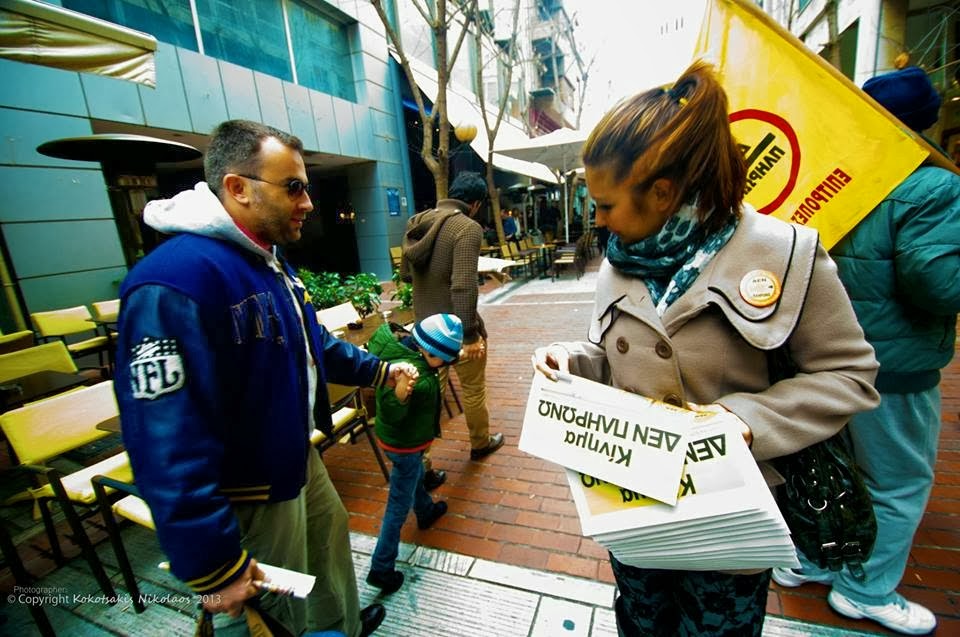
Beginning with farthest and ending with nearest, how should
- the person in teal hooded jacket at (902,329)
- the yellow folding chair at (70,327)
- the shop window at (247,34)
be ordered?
the shop window at (247,34), the yellow folding chair at (70,327), the person in teal hooded jacket at (902,329)

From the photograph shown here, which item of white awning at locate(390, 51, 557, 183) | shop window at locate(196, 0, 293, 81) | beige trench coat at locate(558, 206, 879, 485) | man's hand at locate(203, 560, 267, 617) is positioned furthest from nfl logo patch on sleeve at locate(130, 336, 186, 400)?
white awning at locate(390, 51, 557, 183)

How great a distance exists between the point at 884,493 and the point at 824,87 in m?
1.64

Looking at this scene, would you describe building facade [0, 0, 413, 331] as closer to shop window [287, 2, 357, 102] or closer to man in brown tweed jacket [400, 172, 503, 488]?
shop window [287, 2, 357, 102]

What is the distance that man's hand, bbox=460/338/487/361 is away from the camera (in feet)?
10.2

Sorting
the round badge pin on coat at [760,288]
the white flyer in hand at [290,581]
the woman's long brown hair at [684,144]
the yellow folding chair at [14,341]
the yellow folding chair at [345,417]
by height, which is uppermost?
the woman's long brown hair at [684,144]

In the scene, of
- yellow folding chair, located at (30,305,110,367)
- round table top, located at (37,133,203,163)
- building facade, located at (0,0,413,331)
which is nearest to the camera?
round table top, located at (37,133,203,163)

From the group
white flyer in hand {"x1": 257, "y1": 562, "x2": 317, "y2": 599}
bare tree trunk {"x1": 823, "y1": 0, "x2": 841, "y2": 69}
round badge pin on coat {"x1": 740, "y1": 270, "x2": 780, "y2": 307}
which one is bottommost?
white flyer in hand {"x1": 257, "y1": 562, "x2": 317, "y2": 599}

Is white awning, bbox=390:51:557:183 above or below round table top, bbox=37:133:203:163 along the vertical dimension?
above

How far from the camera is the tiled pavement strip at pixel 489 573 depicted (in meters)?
2.02

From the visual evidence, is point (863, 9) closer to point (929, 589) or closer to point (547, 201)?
point (929, 589)

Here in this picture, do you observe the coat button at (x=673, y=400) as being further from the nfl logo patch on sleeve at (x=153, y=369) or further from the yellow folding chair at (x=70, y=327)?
the yellow folding chair at (x=70, y=327)

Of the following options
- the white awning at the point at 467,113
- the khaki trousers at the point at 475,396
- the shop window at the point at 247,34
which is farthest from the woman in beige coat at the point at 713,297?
the white awning at the point at 467,113

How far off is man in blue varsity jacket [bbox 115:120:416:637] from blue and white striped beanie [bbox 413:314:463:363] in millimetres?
552

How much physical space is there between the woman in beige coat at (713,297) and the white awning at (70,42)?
410cm
